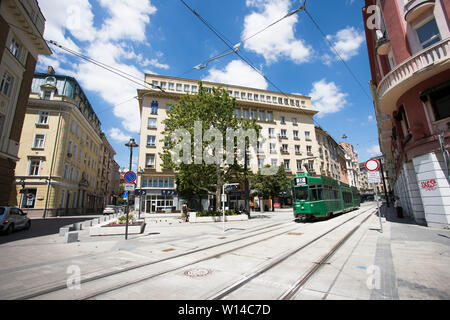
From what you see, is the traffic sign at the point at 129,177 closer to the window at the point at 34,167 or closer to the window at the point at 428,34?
the window at the point at 428,34

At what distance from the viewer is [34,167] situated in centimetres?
2653

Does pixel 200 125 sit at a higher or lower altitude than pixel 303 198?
higher

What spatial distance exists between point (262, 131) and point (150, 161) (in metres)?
21.7

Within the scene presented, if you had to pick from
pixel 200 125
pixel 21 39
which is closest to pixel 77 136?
pixel 21 39

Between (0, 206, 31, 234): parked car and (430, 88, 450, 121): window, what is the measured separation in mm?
22864

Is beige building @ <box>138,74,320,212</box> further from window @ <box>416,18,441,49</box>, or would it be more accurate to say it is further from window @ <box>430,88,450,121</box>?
window @ <box>430,88,450,121</box>

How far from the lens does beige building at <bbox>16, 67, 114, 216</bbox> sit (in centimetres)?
2562

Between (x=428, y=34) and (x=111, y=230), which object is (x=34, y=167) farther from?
(x=428, y=34)

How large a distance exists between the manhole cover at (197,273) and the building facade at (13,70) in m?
18.3

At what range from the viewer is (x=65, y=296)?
3.66 metres
